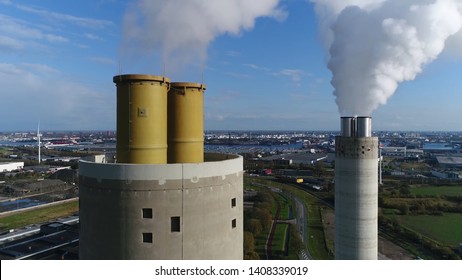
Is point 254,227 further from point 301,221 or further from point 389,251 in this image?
point 389,251

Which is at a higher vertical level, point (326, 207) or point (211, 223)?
point (211, 223)

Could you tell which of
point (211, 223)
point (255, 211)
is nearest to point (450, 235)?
point (255, 211)

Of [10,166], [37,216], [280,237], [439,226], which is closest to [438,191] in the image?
[439,226]

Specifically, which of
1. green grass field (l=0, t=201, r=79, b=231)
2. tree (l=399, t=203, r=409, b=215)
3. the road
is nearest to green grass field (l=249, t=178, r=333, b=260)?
the road

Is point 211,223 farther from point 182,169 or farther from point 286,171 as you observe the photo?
point 286,171

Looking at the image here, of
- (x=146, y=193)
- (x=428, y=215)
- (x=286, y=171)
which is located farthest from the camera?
(x=286, y=171)

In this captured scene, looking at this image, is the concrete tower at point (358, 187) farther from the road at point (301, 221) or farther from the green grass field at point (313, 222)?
the green grass field at point (313, 222)
